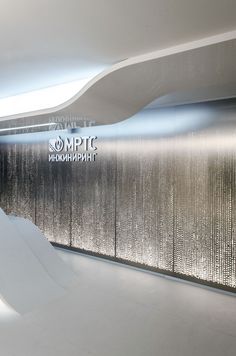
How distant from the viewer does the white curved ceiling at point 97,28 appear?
245 centimetres

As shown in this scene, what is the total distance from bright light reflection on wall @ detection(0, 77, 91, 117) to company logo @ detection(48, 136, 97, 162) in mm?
1279

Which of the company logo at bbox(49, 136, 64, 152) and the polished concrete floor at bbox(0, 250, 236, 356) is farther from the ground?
the company logo at bbox(49, 136, 64, 152)

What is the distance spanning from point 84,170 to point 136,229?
1.88 metres

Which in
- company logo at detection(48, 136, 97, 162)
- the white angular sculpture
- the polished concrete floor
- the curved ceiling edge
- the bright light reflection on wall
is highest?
the bright light reflection on wall

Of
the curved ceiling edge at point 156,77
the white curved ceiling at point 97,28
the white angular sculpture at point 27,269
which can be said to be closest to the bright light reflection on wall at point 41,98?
the curved ceiling edge at point 156,77

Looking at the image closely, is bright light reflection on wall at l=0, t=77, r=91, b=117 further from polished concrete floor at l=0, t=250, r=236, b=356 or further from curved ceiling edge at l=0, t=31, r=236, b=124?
polished concrete floor at l=0, t=250, r=236, b=356

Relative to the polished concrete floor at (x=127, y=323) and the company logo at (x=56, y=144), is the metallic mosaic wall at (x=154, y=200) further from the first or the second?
the polished concrete floor at (x=127, y=323)

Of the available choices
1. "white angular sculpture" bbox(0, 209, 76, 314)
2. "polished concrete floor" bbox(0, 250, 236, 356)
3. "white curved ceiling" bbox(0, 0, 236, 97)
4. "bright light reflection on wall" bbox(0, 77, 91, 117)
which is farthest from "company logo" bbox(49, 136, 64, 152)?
"polished concrete floor" bbox(0, 250, 236, 356)

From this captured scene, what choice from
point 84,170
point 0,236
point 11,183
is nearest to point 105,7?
point 0,236

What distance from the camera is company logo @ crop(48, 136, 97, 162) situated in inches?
263

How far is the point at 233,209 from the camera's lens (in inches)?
185

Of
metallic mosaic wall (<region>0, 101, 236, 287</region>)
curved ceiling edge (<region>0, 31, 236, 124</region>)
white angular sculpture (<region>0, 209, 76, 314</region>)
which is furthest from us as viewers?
metallic mosaic wall (<region>0, 101, 236, 287</region>)

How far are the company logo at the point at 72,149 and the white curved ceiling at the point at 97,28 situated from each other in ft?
8.92

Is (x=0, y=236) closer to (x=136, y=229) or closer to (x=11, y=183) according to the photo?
(x=136, y=229)
